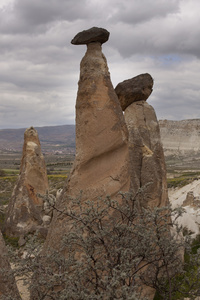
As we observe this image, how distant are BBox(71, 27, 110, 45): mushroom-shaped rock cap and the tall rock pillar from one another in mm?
6520

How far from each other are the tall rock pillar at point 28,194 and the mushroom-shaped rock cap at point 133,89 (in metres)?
5.09

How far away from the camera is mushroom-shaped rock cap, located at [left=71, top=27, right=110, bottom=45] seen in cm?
642

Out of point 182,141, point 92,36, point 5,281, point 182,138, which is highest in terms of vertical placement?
point 92,36

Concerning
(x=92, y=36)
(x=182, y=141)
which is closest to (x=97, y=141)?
(x=92, y=36)

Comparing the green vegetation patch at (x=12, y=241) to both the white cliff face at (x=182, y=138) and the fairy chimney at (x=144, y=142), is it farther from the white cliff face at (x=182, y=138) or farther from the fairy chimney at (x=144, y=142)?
the white cliff face at (x=182, y=138)

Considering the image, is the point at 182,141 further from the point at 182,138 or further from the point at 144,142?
the point at 144,142

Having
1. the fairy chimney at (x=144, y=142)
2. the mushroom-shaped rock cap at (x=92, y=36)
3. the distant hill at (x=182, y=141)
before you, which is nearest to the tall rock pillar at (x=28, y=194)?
the fairy chimney at (x=144, y=142)

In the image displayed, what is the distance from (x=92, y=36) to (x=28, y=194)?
7.53 meters

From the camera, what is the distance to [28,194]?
12.3 meters

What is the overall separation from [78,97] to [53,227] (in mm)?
2521

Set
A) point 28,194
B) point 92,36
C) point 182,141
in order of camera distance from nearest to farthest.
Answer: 1. point 92,36
2. point 28,194
3. point 182,141

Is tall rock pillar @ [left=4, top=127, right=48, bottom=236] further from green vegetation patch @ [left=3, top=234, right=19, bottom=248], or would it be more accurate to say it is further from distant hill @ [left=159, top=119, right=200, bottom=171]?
distant hill @ [left=159, top=119, right=200, bottom=171]

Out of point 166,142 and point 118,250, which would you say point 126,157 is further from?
point 166,142

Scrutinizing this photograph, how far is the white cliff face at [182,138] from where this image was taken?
66.7 m
